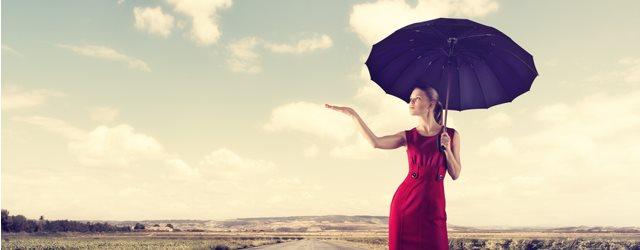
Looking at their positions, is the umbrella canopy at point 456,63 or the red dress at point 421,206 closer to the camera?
the red dress at point 421,206

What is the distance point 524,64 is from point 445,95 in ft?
3.20

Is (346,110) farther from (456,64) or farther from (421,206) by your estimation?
(456,64)

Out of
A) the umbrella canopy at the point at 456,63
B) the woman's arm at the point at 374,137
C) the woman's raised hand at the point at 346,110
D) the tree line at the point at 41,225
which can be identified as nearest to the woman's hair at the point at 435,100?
the umbrella canopy at the point at 456,63

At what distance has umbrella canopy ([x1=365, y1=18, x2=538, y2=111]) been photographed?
5164 millimetres

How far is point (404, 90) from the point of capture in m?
5.46

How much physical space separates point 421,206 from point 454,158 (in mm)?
495

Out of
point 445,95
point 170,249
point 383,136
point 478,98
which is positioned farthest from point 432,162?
point 170,249

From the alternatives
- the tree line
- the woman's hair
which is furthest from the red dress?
the tree line

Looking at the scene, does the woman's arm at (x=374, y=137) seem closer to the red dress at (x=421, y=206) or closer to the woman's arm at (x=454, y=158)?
the red dress at (x=421, y=206)

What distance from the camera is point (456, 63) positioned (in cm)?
554

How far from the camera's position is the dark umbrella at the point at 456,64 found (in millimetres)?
5160

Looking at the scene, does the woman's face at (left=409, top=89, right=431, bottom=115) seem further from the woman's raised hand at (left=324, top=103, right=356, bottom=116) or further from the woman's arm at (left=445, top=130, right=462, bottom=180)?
the woman's raised hand at (left=324, top=103, right=356, bottom=116)

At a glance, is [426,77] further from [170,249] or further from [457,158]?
[170,249]

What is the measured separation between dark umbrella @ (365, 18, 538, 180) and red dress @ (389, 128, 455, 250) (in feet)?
1.44
